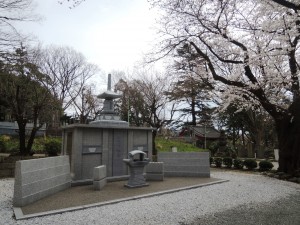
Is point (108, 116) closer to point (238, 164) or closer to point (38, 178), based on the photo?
point (38, 178)

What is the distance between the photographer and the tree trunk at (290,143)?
12641 millimetres

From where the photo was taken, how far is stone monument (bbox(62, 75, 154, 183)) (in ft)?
32.3

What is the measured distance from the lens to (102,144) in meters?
10.7

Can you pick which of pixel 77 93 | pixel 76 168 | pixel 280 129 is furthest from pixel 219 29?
pixel 77 93

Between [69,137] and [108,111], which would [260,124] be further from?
[69,137]

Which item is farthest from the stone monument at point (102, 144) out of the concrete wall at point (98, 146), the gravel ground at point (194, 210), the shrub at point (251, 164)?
the shrub at point (251, 164)

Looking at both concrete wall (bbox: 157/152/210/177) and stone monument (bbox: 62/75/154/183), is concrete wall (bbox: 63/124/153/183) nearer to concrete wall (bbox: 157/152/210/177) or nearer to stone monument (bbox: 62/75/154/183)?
stone monument (bbox: 62/75/154/183)

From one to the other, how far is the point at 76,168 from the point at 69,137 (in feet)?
4.68

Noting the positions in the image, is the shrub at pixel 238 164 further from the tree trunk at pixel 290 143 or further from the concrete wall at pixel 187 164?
the concrete wall at pixel 187 164

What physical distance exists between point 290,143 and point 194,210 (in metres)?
8.71

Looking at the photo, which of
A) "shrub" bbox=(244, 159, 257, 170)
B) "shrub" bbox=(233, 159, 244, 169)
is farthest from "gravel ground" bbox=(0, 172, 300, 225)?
"shrub" bbox=(233, 159, 244, 169)

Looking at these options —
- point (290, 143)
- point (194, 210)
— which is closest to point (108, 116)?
point (194, 210)

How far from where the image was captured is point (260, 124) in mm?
29266

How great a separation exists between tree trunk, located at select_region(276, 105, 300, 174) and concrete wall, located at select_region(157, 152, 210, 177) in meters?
3.97
